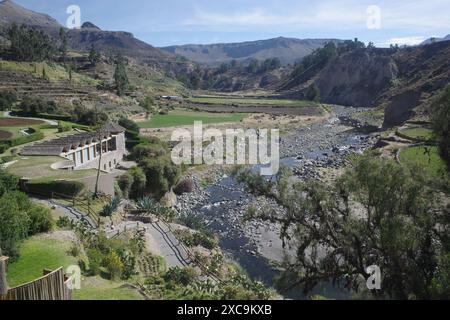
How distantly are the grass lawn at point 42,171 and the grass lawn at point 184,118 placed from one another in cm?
3996

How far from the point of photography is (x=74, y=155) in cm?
3791

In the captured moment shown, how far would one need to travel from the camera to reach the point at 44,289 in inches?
450

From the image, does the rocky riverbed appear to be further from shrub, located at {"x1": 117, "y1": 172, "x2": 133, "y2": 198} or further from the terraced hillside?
the terraced hillside

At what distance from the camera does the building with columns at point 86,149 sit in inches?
1459

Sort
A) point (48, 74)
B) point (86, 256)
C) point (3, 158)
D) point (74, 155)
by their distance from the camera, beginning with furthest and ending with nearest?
point (48, 74), point (74, 155), point (3, 158), point (86, 256)

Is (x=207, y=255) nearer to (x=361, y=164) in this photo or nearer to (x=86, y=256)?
(x=86, y=256)

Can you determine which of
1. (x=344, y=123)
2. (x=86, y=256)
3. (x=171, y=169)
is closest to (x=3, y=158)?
(x=171, y=169)

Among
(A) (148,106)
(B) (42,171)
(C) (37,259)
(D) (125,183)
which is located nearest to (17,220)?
(C) (37,259)

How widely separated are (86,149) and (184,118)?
165ft

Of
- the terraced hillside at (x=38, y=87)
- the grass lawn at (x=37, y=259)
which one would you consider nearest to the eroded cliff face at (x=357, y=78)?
the terraced hillside at (x=38, y=87)

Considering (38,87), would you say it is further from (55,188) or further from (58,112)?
(55,188)

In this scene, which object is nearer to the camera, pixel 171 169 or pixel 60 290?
pixel 60 290

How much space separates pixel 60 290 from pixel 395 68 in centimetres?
15701
